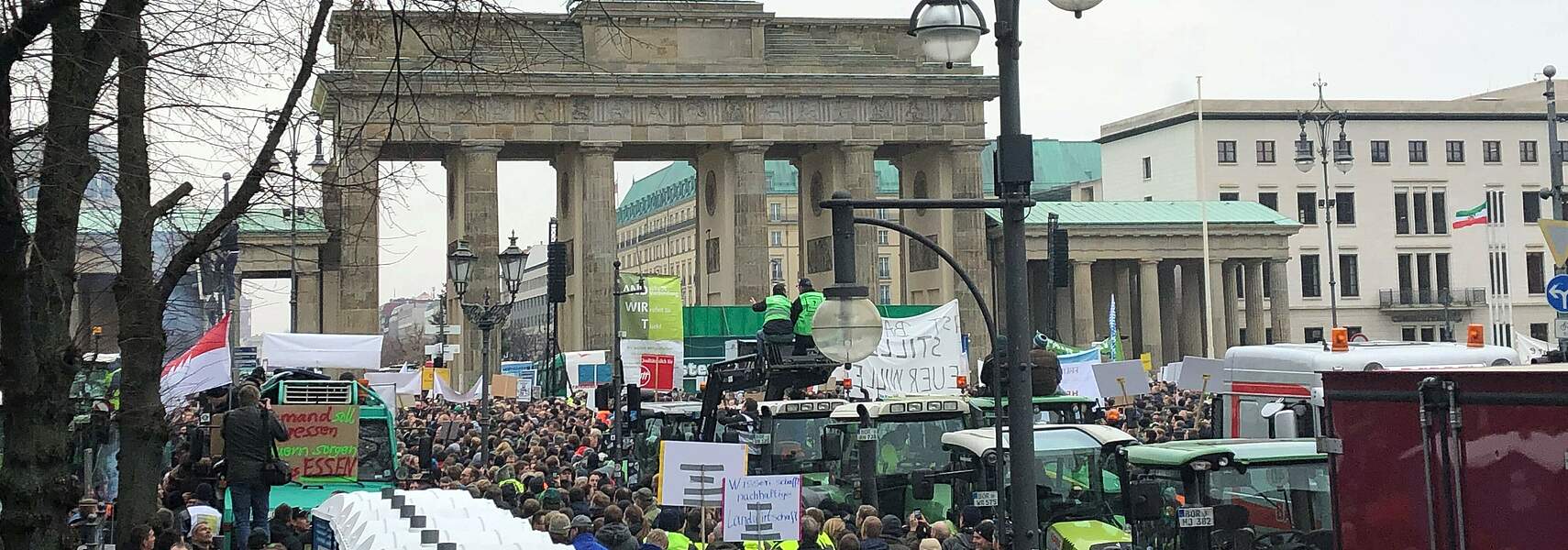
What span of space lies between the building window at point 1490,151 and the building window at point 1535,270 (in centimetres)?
529

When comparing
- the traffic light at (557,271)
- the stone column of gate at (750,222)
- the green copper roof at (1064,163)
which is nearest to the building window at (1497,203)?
the green copper roof at (1064,163)

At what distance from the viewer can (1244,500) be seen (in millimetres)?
12531

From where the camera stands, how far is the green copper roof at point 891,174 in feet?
397

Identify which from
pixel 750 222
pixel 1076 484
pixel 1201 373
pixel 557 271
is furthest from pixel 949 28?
pixel 750 222

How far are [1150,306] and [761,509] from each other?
7387 cm

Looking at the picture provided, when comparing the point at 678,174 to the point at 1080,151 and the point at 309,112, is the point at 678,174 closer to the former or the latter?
the point at 1080,151

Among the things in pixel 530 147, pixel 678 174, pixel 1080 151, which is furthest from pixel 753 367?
pixel 678 174

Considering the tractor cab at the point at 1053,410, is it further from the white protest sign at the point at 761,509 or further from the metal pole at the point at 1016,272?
the metal pole at the point at 1016,272

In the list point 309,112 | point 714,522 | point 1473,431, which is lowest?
point 714,522

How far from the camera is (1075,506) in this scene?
48.1 ft

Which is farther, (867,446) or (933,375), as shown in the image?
(933,375)

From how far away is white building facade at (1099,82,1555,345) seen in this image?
91688 mm

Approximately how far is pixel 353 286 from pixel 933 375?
134 ft

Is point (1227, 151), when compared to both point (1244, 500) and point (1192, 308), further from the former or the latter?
point (1244, 500)
